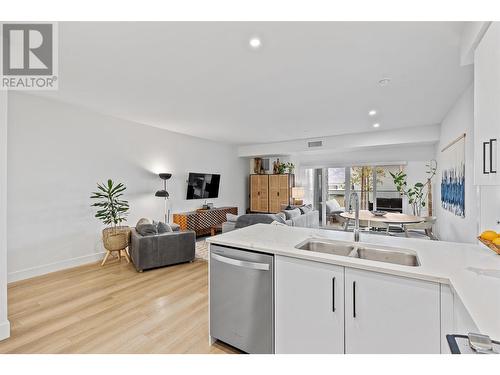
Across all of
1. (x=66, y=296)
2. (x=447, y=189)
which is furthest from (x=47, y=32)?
(x=447, y=189)

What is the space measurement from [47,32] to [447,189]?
5.45m

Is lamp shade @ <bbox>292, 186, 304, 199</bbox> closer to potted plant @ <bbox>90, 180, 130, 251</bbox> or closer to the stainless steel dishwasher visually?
potted plant @ <bbox>90, 180, 130, 251</bbox>

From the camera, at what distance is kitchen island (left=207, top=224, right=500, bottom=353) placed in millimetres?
1120

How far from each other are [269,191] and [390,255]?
6.04 metres

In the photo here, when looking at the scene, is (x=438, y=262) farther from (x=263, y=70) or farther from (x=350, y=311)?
(x=263, y=70)

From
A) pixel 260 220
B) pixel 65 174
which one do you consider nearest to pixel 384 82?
pixel 260 220

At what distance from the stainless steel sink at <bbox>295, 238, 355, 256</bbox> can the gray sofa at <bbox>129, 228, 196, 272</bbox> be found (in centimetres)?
254

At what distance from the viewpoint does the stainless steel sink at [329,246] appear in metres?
1.84

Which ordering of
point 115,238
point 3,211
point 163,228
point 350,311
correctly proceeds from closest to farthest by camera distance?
point 350,311 < point 3,211 < point 115,238 < point 163,228

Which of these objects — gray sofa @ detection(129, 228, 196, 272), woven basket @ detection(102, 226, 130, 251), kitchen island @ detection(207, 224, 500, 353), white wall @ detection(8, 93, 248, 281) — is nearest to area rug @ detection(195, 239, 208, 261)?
gray sofa @ detection(129, 228, 196, 272)

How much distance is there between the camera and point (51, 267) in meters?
3.61

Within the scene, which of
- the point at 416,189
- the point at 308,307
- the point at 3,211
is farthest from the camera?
the point at 416,189

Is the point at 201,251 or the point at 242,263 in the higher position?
the point at 242,263
